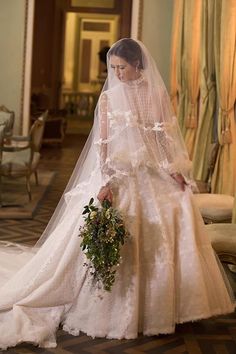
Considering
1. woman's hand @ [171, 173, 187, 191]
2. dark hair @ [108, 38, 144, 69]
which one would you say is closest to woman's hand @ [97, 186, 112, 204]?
woman's hand @ [171, 173, 187, 191]

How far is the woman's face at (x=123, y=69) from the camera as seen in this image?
3.69 meters

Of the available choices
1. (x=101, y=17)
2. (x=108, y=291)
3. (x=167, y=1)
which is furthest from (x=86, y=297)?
(x=101, y=17)

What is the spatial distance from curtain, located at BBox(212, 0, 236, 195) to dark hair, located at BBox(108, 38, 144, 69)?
2960mm

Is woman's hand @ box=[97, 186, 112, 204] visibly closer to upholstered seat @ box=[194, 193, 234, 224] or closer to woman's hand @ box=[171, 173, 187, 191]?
woman's hand @ box=[171, 173, 187, 191]

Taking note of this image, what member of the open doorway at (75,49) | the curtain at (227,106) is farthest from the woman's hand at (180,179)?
the open doorway at (75,49)

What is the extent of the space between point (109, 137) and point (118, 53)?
469mm

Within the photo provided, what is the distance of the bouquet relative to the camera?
A: 11.4ft

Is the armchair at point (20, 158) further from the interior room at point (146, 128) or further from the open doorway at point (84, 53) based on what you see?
the open doorway at point (84, 53)

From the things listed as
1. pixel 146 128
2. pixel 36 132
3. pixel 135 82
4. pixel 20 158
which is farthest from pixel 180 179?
pixel 36 132

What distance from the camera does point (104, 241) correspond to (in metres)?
3.46

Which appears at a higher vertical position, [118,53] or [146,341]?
[118,53]

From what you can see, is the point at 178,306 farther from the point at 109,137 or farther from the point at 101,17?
→ the point at 101,17

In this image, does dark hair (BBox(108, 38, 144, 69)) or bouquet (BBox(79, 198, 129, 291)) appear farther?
dark hair (BBox(108, 38, 144, 69))

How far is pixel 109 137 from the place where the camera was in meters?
3.72
